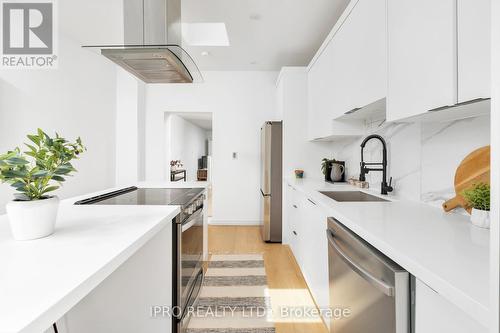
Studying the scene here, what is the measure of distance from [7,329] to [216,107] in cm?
424

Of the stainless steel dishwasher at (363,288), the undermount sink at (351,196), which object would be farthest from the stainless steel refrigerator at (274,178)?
the stainless steel dishwasher at (363,288)

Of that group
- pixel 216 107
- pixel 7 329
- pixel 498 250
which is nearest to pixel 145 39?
pixel 7 329

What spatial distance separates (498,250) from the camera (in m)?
0.43

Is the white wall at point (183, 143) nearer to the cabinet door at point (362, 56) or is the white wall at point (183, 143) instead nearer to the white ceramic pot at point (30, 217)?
the cabinet door at point (362, 56)

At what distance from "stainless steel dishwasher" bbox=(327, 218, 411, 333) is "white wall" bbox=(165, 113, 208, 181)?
13.2 feet

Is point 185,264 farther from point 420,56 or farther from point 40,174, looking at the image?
point 420,56

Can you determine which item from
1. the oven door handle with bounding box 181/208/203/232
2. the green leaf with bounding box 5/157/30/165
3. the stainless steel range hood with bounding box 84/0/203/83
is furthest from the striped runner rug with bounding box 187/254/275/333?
the stainless steel range hood with bounding box 84/0/203/83

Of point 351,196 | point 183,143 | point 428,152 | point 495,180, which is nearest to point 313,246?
point 351,196

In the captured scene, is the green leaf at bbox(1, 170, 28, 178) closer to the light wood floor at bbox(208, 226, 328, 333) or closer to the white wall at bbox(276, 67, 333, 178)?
the light wood floor at bbox(208, 226, 328, 333)

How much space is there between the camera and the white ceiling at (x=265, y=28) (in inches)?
99.9

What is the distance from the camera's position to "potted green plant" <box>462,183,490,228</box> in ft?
3.42

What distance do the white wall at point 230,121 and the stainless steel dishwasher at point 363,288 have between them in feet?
9.95

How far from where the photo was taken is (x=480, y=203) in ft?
3.49

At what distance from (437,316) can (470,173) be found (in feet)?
2.77
